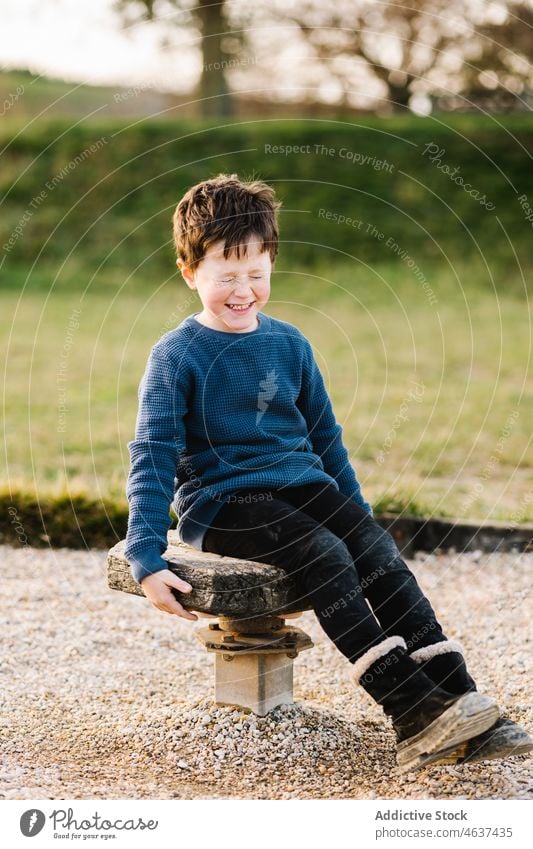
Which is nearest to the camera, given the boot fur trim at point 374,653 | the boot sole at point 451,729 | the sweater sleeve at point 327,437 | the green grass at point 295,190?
the boot sole at point 451,729

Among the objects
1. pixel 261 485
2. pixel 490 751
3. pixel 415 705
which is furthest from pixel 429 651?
pixel 261 485

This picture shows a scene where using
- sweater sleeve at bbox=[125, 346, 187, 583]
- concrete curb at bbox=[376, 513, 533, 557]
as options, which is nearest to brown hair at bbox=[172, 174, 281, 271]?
sweater sleeve at bbox=[125, 346, 187, 583]

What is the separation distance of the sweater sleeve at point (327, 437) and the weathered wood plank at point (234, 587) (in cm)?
57

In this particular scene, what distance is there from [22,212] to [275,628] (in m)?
14.3

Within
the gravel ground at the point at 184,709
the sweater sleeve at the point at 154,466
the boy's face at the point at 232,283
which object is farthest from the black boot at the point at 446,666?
the boy's face at the point at 232,283

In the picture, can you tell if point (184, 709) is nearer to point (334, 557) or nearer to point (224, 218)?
point (334, 557)

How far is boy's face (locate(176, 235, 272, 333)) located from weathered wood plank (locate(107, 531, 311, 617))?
0.82 m

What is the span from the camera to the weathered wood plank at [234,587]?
3.13m

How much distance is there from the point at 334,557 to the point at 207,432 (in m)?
0.60

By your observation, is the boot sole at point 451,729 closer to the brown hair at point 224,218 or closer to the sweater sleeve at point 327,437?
the sweater sleeve at point 327,437

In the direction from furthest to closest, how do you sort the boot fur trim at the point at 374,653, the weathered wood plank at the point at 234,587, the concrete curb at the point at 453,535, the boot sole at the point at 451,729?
the concrete curb at the point at 453,535, the weathered wood plank at the point at 234,587, the boot fur trim at the point at 374,653, the boot sole at the point at 451,729

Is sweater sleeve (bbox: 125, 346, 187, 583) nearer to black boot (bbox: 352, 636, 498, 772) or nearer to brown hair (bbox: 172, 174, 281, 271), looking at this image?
brown hair (bbox: 172, 174, 281, 271)

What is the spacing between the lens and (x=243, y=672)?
3.50m

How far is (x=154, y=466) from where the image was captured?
3.21 metres
